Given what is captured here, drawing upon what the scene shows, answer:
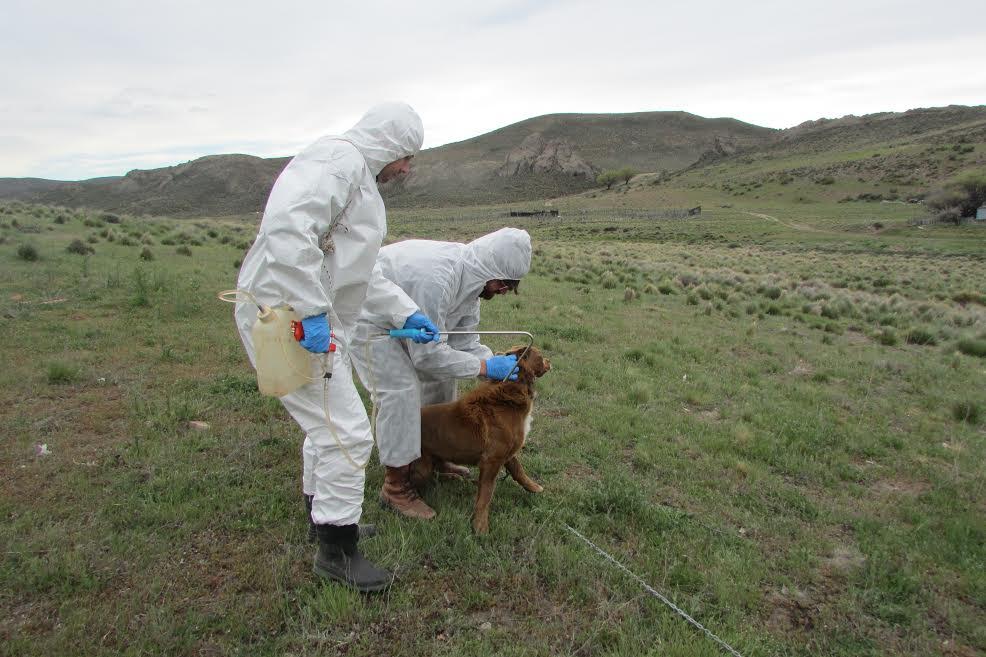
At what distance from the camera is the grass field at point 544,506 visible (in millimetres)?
3301

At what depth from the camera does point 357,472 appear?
349 cm

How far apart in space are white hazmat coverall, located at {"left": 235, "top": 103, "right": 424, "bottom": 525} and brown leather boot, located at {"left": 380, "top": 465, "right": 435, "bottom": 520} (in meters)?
0.80

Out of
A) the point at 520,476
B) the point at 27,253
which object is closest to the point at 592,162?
the point at 27,253

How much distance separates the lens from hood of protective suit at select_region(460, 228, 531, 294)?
4.53 metres

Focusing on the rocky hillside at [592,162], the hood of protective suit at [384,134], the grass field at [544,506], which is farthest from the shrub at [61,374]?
the rocky hillside at [592,162]

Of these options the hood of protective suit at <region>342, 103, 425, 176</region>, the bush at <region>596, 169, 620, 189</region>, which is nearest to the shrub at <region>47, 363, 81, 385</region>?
the hood of protective suit at <region>342, 103, 425, 176</region>

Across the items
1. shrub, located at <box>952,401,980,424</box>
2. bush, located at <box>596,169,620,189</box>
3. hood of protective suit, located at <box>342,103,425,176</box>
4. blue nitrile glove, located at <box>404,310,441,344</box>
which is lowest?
shrub, located at <box>952,401,980,424</box>

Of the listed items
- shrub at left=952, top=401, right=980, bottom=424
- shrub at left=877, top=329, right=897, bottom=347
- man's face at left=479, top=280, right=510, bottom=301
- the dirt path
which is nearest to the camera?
man's face at left=479, top=280, right=510, bottom=301

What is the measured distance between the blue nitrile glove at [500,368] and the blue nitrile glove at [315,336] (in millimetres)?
1480

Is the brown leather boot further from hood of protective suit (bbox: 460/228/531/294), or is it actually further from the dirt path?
the dirt path

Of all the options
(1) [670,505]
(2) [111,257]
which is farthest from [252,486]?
(2) [111,257]

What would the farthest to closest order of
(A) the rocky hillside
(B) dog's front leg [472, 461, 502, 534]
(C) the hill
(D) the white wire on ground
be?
1. (C) the hill
2. (A) the rocky hillside
3. (B) dog's front leg [472, 461, 502, 534]
4. (D) the white wire on ground

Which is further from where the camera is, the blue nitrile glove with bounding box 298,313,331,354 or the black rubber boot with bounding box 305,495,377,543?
the black rubber boot with bounding box 305,495,377,543

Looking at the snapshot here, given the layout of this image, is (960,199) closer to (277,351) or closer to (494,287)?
(494,287)
